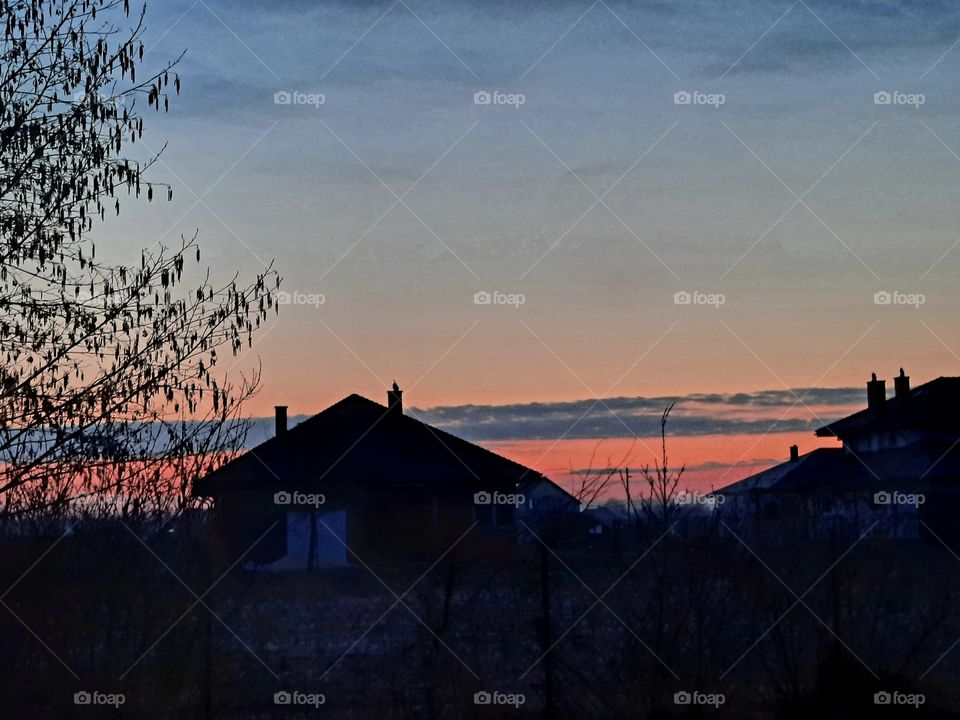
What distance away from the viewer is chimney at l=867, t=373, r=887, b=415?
5074 centimetres

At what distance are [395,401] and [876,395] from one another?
2104cm

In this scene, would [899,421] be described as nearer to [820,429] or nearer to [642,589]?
[820,429]

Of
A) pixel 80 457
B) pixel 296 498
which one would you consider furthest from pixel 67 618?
pixel 296 498

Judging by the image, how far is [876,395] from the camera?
51125 mm

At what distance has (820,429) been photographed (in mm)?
54000

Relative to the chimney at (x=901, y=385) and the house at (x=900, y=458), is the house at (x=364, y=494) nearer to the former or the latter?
the house at (x=900, y=458)

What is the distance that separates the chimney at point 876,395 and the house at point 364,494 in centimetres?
1708

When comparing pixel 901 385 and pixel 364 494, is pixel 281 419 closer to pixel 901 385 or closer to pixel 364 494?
pixel 364 494

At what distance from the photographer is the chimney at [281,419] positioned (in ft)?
139

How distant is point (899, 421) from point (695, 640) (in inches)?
1604

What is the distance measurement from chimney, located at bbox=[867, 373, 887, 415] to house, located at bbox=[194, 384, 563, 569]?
1708 centimetres

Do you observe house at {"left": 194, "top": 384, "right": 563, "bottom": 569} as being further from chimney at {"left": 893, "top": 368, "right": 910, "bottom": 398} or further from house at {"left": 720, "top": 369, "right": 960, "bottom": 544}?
chimney at {"left": 893, "top": 368, "right": 910, "bottom": 398}

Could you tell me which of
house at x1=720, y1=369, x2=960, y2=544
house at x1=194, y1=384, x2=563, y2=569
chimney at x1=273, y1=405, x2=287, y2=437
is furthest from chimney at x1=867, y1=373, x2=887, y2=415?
chimney at x1=273, y1=405, x2=287, y2=437

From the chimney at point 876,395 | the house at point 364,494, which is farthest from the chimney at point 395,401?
the chimney at point 876,395
